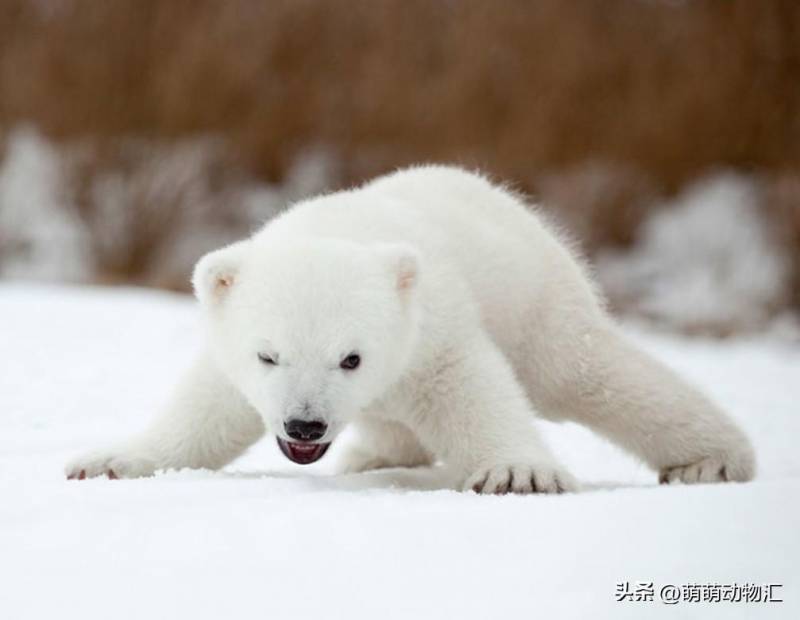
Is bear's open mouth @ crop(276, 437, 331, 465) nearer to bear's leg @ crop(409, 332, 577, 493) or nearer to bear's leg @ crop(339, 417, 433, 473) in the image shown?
bear's leg @ crop(409, 332, 577, 493)

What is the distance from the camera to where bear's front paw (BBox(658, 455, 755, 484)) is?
Answer: 4.24 meters

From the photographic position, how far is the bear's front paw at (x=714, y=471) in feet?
13.9

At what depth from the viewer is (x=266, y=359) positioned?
3350 mm

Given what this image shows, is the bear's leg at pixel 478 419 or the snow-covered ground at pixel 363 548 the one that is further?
the bear's leg at pixel 478 419

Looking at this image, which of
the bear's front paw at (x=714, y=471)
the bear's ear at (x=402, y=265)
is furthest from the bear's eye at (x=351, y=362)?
the bear's front paw at (x=714, y=471)

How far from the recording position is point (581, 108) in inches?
552

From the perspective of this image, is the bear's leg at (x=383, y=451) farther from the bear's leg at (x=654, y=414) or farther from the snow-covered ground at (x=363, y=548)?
the snow-covered ground at (x=363, y=548)

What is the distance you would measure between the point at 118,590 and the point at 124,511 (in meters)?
0.50

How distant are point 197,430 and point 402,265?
0.92 m

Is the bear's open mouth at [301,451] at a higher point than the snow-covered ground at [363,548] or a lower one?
higher

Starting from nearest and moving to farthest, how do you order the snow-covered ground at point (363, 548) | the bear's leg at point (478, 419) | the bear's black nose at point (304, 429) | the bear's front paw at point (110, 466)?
the snow-covered ground at point (363, 548), the bear's black nose at point (304, 429), the bear's leg at point (478, 419), the bear's front paw at point (110, 466)

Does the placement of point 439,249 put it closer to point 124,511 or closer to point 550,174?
point 124,511

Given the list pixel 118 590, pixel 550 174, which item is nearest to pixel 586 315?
pixel 118 590

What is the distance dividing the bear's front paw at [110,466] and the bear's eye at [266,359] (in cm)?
69
